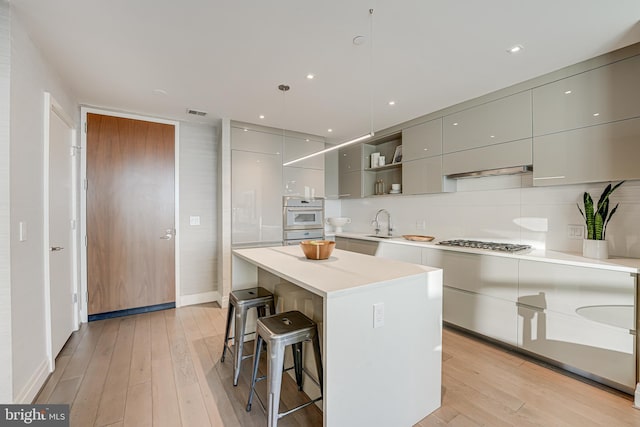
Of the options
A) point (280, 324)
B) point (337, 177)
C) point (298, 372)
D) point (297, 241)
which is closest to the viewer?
point (280, 324)

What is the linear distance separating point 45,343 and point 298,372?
193 cm

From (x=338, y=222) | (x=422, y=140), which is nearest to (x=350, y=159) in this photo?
(x=338, y=222)

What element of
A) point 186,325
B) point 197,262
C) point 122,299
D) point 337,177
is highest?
point 337,177

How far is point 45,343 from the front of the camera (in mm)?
2150

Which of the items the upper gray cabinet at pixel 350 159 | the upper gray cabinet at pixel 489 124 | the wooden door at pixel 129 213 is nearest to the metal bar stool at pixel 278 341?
the wooden door at pixel 129 213

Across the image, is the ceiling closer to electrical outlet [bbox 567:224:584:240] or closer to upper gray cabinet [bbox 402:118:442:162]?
upper gray cabinet [bbox 402:118:442:162]

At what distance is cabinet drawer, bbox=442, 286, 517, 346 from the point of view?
2516 millimetres

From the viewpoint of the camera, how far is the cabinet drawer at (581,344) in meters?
1.93

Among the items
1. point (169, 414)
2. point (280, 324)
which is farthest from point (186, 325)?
point (280, 324)

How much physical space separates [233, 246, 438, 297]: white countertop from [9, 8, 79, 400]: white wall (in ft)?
4.45

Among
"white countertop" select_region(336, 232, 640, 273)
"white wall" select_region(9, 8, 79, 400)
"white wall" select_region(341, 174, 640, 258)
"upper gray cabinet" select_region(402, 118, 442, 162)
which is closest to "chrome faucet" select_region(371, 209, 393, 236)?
"white wall" select_region(341, 174, 640, 258)

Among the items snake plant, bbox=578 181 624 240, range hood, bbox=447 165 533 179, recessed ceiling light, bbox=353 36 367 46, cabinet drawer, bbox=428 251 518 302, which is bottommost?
cabinet drawer, bbox=428 251 518 302

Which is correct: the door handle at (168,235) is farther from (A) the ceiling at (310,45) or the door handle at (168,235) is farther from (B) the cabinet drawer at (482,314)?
(B) the cabinet drawer at (482,314)

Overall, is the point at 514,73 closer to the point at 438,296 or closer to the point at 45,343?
the point at 438,296
